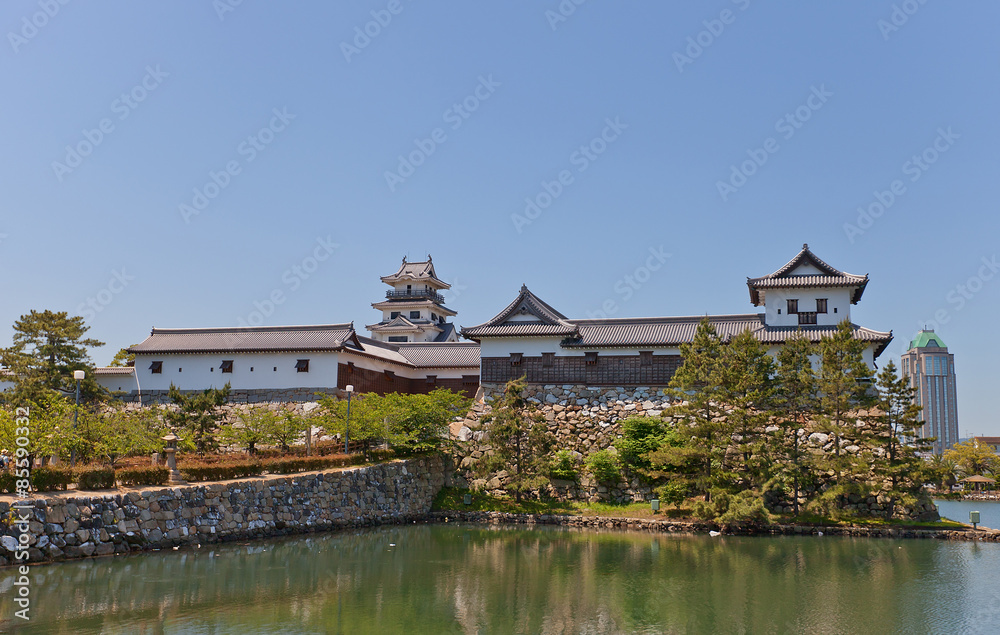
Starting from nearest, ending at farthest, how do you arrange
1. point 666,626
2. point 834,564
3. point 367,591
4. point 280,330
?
point 666,626 < point 367,591 < point 834,564 < point 280,330

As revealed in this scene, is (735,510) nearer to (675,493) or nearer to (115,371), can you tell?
(675,493)

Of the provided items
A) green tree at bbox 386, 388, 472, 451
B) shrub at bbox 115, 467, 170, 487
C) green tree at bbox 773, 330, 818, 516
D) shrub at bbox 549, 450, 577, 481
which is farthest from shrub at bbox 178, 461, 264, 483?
green tree at bbox 773, 330, 818, 516

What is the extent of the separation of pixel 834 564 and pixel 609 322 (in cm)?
1455

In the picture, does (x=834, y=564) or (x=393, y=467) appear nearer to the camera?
(x=834, y=564)

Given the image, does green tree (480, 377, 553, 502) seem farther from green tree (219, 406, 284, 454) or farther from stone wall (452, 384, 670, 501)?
green tree (219, 406, 284, 454)

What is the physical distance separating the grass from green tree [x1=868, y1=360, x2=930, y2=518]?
1.03 m

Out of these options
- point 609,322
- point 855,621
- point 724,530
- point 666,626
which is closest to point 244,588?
point 666,626

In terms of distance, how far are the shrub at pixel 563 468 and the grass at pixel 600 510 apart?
925 millimetres

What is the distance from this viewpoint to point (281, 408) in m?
29.2

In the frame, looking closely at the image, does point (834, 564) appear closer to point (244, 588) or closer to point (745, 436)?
point (745, 436)

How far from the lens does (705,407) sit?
75.6 ft

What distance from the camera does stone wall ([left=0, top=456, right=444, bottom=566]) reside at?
46.9 feet

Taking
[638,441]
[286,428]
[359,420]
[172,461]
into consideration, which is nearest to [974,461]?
[638,441]

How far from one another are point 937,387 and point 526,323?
8721cm
